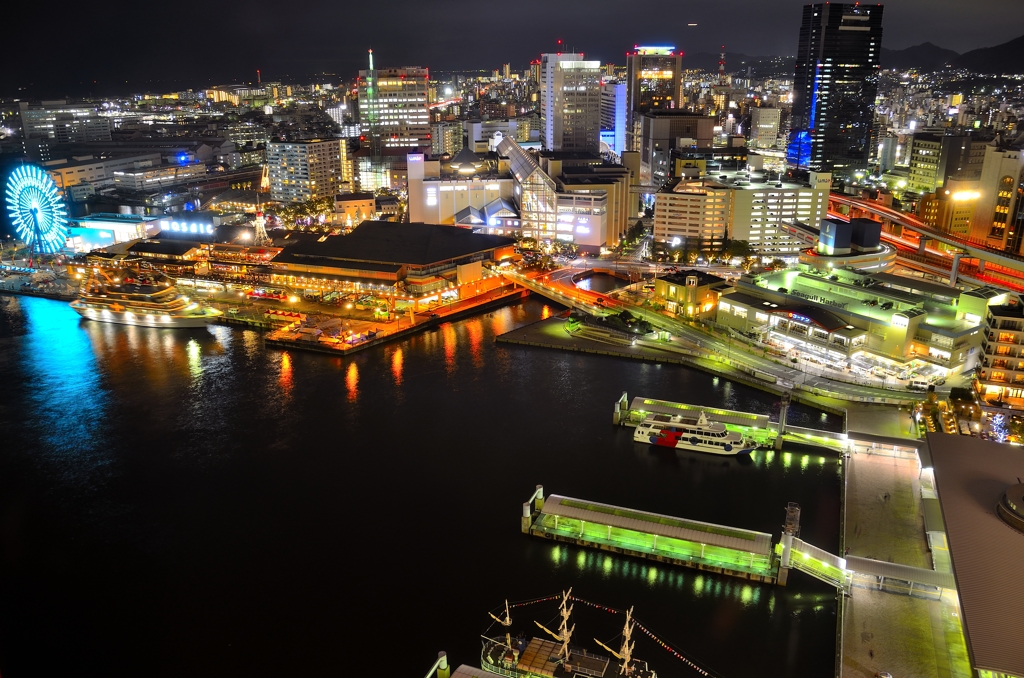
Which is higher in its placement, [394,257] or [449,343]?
[394,257]

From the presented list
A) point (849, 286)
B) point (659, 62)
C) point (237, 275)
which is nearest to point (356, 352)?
point (237, 275)

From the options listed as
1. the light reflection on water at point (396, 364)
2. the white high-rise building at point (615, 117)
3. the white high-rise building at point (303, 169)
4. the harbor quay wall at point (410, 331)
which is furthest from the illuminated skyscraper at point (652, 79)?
the light reflection on water at point (396, 364)

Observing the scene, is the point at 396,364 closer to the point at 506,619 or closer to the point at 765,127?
the point at 506,619

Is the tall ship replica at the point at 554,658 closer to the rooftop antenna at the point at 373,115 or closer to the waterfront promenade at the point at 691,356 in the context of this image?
the waterfront promenade at the point at 691,356

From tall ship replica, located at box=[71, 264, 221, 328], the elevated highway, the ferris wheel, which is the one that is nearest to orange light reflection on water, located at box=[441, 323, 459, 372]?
tall ship replica, located at box=[71, 264, 221, 328]

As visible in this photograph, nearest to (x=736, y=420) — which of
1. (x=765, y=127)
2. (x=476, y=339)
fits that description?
(x=476, y=339)

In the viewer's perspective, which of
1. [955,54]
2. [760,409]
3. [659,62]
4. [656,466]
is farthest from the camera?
[955,54]

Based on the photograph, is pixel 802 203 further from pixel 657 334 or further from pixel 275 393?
pixel 275 393
